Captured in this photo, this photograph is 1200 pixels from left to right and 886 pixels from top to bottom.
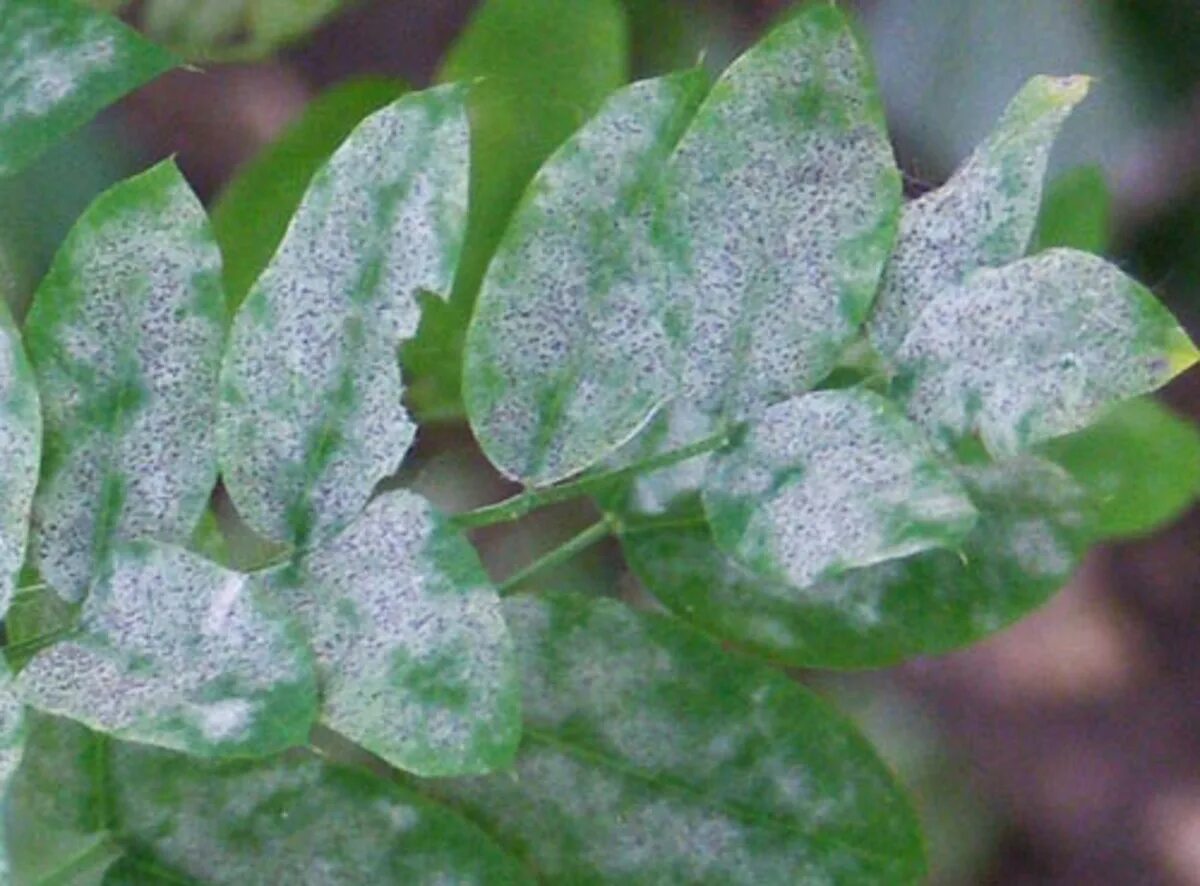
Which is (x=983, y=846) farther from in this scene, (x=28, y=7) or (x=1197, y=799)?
(x=28, y=7)

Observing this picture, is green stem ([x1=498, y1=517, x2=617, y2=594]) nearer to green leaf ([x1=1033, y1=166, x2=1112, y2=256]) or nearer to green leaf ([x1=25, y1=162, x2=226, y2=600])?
green leaf ([x1=25, y1=162, x2=226, y2=600])

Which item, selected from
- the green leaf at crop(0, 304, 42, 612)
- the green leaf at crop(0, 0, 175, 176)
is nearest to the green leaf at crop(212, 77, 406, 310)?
the green leaf at crop(0, 0, 175, 176)

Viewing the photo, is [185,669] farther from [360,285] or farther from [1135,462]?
[1135,462]

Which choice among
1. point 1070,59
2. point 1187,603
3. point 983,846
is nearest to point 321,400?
point 1070,59

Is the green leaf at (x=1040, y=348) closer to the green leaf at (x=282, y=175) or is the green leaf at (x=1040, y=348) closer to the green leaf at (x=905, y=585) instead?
the green leaf at (x=905, y=585)

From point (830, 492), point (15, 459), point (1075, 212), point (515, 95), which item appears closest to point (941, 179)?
point (1075, 212)

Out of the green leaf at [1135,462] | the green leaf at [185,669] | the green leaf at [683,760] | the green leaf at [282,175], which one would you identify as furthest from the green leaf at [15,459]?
the green leaf at [1135,462]
